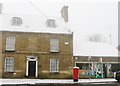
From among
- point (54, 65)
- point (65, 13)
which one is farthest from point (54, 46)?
point (65, 13)

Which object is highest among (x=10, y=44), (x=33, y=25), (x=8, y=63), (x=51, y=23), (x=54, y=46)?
(x=51, y=23)

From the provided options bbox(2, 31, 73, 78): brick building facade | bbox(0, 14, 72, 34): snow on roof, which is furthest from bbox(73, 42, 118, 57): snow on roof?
bbox(0, 14, 72, 34): snow on roof

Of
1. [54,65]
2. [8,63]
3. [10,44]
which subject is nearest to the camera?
[8,63]

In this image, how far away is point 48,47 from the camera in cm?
3600

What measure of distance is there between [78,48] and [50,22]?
18.3ft

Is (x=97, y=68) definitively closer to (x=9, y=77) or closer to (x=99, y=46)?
(x=99, y=46)

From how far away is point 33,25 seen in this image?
3781cm

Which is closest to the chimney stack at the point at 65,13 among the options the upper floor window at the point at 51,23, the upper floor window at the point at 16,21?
the upper floor window at the point at 51,23

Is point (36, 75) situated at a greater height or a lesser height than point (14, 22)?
lesser

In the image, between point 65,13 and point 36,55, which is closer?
point 36,55

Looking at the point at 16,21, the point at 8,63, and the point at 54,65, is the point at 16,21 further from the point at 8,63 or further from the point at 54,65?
the point at 54,65

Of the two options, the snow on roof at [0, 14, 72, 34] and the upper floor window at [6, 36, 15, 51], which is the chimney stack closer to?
the snow on roof at [0, 14, 72, 34]

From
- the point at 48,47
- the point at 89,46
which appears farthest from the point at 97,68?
the point at 48,47

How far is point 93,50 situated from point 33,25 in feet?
30.9
